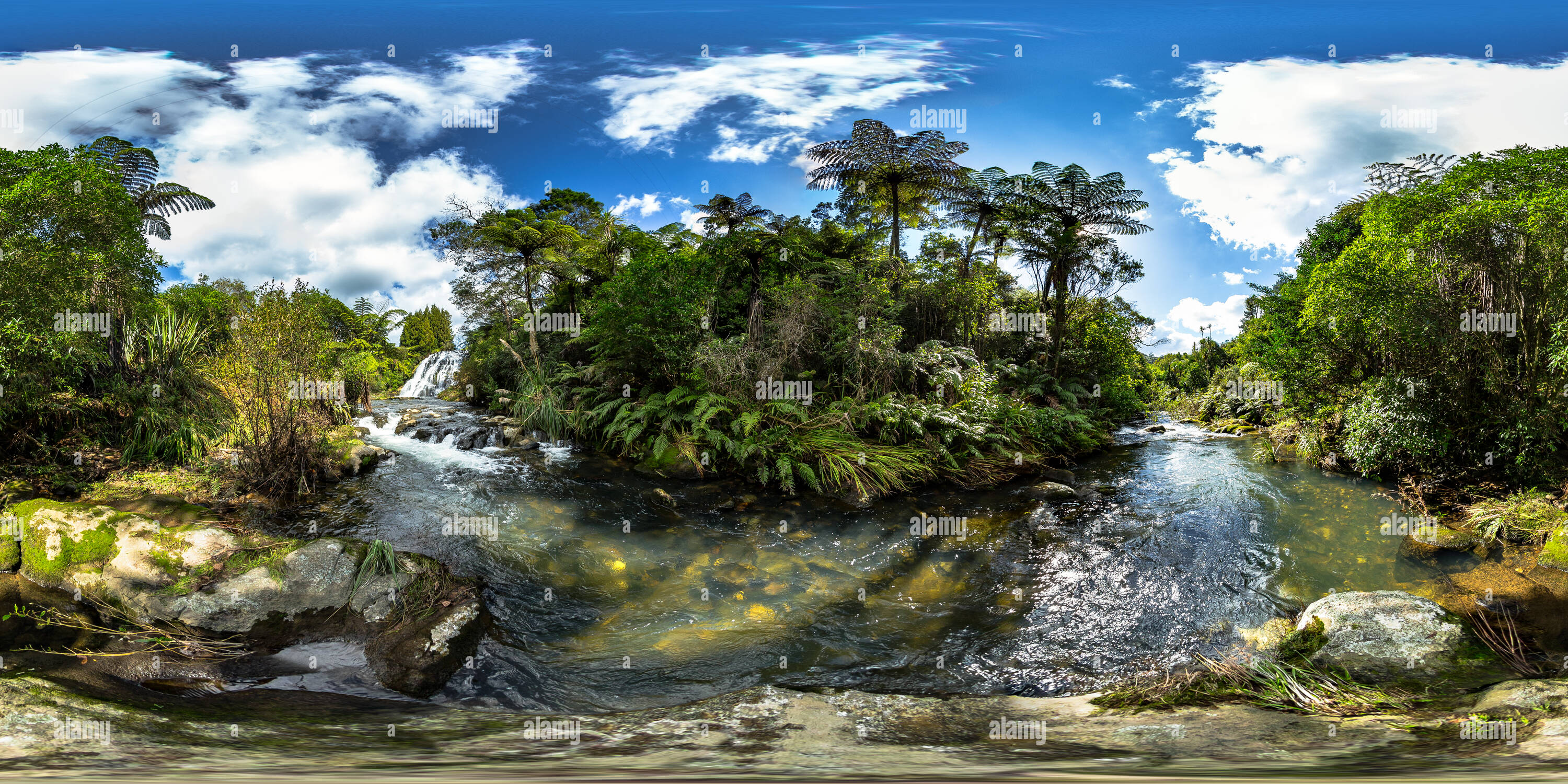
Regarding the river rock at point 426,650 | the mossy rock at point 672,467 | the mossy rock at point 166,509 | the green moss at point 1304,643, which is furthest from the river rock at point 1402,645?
the mossy rock at point 166,509

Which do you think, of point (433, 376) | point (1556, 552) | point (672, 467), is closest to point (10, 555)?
point (672, 467)

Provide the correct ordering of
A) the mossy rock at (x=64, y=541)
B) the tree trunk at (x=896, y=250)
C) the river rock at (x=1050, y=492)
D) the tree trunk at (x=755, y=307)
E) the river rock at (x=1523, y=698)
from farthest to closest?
the tree trunk at (x=896, y=250) < the tree trunk at (x=755, y=307) < the river rock at (x=1050, y=492) < the mossy rock at (x=64, y=541) < the river rock at (x=1523, y=698)

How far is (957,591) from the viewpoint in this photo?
6.38 meters

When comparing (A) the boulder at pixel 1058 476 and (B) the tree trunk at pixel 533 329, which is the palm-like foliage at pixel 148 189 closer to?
(B) the tree trunk at pixel 533 329

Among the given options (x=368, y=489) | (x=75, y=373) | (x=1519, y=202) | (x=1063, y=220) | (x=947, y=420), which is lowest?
(x=368, y=489)

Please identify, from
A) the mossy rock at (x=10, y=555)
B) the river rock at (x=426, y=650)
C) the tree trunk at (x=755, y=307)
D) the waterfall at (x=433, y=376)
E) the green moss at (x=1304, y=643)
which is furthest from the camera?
the waterfall at (x=433, y=376)

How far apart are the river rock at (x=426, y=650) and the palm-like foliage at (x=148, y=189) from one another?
16609 millimetres

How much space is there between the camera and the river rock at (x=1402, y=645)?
4289 mm

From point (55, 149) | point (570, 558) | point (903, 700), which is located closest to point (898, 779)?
point (903, 700)

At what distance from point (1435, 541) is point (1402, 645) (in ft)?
12.4

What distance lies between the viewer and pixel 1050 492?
30.2 feet

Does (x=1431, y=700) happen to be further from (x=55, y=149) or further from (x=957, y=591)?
(x=55, y=149)

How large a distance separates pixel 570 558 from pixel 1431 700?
305 inches

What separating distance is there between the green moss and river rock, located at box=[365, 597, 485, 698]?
6624 mm
